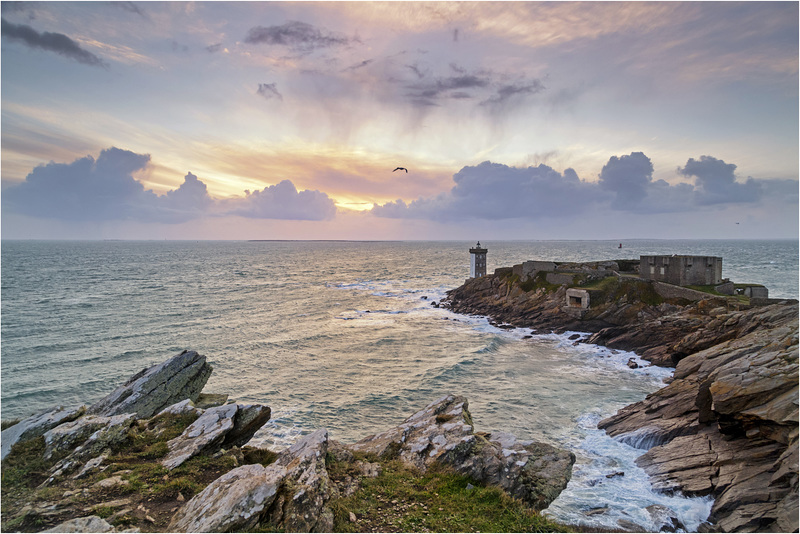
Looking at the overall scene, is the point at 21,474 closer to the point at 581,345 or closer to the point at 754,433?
the point at 754,433

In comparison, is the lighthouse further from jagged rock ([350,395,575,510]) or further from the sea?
jagged rock ([350,395,575,510])

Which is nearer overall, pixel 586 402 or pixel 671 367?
pixel 586 402

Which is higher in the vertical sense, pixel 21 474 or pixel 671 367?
pixel 21 474

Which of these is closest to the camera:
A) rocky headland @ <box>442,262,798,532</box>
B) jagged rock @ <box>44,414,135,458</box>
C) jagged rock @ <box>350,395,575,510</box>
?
jagged rock @ <box>44,414,135,458</box>

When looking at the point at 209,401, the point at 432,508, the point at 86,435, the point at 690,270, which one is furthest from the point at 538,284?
the point at 86,435

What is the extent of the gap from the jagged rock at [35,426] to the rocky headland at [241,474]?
5cm

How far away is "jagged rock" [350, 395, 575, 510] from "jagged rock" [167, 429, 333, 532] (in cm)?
540

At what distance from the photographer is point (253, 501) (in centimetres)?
1059

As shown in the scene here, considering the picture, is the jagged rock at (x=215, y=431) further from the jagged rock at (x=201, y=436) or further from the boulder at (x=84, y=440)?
the boulder at (x=84, y=440)

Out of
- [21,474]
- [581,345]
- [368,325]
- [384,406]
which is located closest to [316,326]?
[368,325]

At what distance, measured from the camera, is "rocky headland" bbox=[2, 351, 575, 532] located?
35.2 ft

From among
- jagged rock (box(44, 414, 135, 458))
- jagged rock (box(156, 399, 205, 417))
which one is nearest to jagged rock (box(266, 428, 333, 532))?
jagged rock (box(156, 399, 205, 417))

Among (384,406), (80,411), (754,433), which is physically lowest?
(384,406)

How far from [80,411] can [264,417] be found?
26.0 feet
